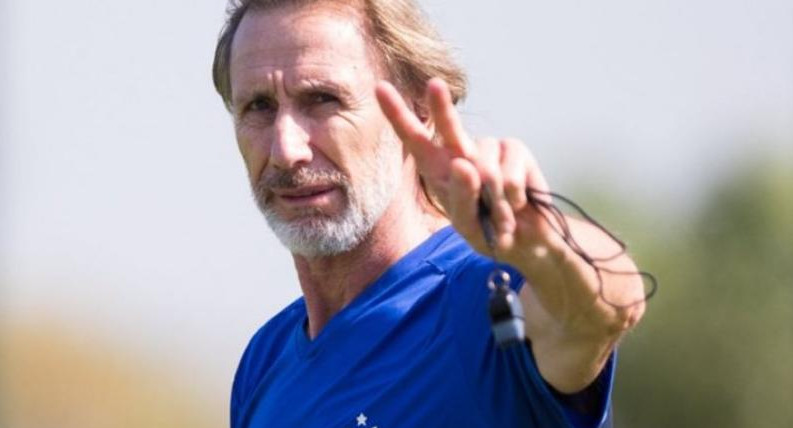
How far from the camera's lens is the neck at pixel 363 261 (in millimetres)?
5902

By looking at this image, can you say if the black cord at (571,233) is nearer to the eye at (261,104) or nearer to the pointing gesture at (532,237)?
the pointing gesture at (532,237)

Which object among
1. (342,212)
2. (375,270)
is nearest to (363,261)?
(375,270)

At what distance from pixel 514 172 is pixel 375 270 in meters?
1.45

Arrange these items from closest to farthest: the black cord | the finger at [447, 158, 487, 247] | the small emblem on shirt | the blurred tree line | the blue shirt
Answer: the finger at [447, 158, 487, 247] < the black cord < the blue shirt < the small emblem on shirt < the blurred tree line

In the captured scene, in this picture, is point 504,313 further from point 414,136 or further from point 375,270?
point 375,270

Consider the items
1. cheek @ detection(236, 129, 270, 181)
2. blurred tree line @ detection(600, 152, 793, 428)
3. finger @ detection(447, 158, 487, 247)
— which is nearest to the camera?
finger @ detection(447, 158, 487, 247)

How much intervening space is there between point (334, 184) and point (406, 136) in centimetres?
122

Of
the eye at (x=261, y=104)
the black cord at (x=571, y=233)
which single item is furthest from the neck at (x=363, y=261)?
the black cord at (x=571, y=233)

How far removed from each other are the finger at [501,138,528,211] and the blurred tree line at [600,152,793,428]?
620 inches

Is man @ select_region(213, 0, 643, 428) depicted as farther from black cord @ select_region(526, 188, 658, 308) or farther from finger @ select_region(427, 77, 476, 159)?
finger @ select_region(427, 77, 476, 159)

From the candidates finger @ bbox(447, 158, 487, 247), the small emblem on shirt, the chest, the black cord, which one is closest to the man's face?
the chest

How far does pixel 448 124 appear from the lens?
451 centimetres

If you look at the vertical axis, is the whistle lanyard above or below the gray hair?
below

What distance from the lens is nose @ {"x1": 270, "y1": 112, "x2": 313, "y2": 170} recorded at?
5723mm
